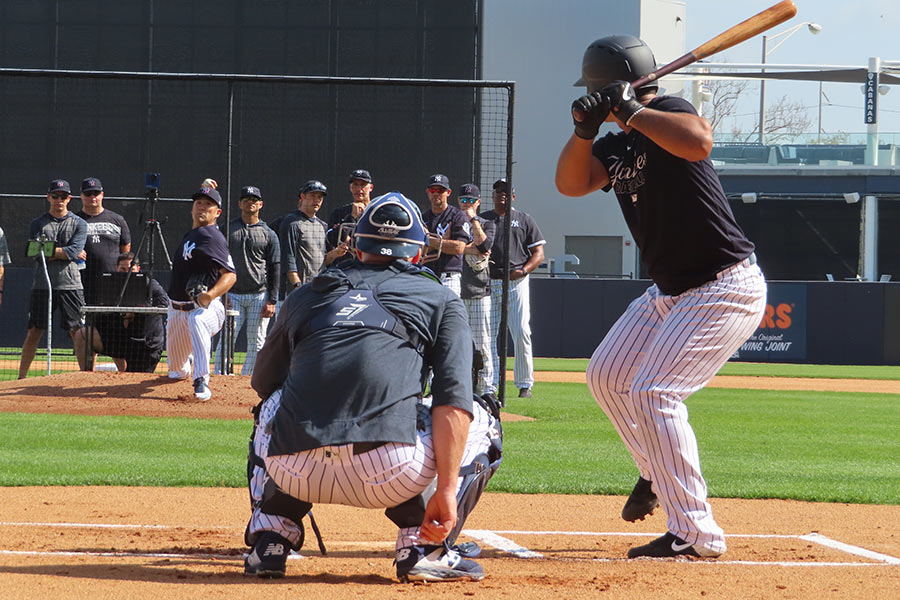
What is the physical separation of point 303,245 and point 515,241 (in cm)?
226

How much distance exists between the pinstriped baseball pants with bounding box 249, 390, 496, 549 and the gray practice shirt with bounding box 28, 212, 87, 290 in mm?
8599

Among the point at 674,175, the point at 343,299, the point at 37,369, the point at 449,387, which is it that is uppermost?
the point at 674,175

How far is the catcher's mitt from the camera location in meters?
9.82

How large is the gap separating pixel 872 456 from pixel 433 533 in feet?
20.1

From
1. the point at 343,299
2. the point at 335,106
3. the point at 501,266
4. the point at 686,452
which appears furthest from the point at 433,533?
the point at 335,106

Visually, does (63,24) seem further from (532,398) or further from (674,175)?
(674,175)

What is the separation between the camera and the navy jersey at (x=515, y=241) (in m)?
11.7

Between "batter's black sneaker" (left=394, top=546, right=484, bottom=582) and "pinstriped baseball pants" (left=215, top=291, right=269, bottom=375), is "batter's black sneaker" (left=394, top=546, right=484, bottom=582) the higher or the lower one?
the lower one

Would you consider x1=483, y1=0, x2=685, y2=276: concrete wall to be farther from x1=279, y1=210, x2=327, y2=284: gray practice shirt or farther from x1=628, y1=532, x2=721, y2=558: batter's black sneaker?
x1=628, y1=532, x2=721, y2=558: batter's black sneaker

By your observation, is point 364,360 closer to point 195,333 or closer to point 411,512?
point 411,512

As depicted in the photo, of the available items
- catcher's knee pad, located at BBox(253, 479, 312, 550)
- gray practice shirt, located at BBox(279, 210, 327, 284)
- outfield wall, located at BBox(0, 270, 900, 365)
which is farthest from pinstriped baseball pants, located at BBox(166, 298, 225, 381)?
outfield wall, located at BBox(0, 270, 900, 365)

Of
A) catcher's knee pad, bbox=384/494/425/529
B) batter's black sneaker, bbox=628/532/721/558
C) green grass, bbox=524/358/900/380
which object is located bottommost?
green grass, bbox=524/358/900/380

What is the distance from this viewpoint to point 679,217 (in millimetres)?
4387

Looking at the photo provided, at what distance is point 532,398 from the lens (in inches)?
499
